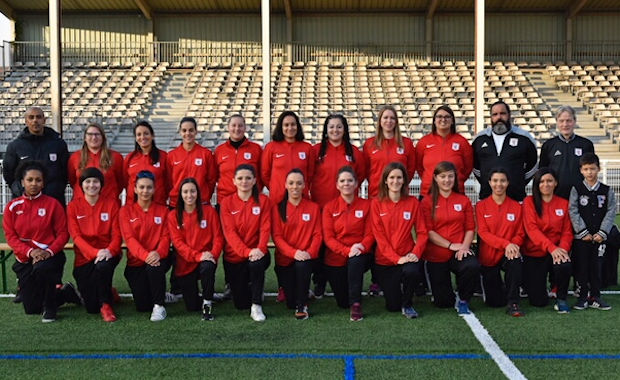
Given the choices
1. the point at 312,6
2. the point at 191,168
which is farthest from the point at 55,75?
the point at 312,6

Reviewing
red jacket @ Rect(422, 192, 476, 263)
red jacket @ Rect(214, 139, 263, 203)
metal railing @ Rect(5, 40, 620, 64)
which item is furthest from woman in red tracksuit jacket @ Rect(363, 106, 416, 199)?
metal railing @ Rect(5, 40, 620, 64)

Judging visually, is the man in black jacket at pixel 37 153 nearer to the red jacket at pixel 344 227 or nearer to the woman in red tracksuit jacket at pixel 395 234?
the red jacket at pixel 344 227

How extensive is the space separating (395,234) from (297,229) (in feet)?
2.69

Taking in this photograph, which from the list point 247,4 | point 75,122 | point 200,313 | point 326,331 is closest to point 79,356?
point 200,313

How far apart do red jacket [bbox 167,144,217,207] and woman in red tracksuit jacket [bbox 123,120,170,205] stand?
8 centimetres

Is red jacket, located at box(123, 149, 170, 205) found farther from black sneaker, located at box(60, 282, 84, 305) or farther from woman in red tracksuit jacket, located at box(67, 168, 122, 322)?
black sneaker, located at box(60, 282, 84, 305)

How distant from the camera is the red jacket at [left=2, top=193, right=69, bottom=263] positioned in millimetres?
4980

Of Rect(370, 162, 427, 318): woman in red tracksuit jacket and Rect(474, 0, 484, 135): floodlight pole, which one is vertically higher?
Rect(474, 0, 484, 135): floodlight pole

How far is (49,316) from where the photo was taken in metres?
4.80

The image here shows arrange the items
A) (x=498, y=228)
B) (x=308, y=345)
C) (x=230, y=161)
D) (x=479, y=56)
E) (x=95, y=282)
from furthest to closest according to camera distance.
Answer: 1. (x=479, y=56)
2. (x=230, y=161)
3. (x=498, y=228)
4. (x=95, y=282)
5. (x=308, y=345)

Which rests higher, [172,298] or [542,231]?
[542,231]

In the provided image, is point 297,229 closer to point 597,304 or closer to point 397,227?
point 397,227

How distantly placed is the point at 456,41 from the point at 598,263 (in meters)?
19.4

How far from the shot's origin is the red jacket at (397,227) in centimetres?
502
